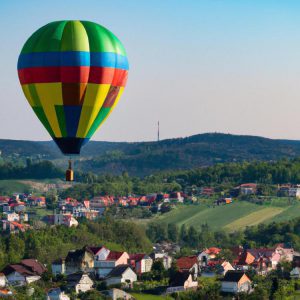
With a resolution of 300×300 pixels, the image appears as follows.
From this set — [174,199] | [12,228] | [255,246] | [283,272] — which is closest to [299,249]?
[255,246]

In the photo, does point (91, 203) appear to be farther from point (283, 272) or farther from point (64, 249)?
point (283, 272)

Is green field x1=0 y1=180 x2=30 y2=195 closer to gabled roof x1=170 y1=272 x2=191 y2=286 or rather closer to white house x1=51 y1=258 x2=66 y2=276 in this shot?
white house x1=51 y1=258 x2=66 y2=276

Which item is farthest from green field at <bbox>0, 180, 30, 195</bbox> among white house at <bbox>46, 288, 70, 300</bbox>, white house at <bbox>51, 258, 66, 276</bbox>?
white house at <bbox>46, 288, 70, 300</bbox>

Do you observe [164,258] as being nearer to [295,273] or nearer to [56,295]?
[295,273]

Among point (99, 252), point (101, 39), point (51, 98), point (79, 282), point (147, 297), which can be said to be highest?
point (101, 39)

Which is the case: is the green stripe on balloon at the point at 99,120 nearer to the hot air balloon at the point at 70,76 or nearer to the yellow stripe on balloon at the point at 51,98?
the hot air balloon at the point at 70,76

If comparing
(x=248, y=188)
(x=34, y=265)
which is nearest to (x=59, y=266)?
(x=34, y=265)
